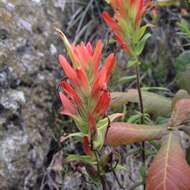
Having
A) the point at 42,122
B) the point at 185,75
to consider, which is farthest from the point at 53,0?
the point at 185,75

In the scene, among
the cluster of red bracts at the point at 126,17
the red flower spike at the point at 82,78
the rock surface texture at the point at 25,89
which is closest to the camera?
the red flower spike at the point at 82,78

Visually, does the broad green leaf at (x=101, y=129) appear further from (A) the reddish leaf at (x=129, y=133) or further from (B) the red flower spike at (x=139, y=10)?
(B) the red flower spike at (x=139, y=10)

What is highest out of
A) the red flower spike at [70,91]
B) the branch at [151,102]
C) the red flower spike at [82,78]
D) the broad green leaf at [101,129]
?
the red flower spike at [82,78]

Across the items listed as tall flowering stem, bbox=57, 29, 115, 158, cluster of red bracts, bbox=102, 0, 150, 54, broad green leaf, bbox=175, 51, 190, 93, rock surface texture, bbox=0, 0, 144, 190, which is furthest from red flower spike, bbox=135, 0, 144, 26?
rock surface texture, bbox=0, 0, 144, 190

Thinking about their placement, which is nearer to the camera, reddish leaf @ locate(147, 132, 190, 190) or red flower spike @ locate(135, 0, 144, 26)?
reddish leaf @ locate(147, 132, 190, 190)

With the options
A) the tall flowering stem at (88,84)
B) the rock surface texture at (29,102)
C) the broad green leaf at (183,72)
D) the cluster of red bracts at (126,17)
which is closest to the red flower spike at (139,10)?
the cluster of red bracts at (126,17)

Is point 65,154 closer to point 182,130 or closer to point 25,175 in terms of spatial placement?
point 25,175

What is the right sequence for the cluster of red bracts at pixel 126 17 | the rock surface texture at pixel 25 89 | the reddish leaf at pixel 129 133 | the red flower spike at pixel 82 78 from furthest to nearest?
the rock surface texture at pixel 25 89, the cluster of red bracts at pixel 126 17, the reddish leaf at pixel 129 133, the red flower spike at pixel 82 78

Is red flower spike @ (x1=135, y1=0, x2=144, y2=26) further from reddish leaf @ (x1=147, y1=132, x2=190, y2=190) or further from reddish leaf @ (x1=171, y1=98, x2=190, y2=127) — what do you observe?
reddish leaf @ (x1=147, y1=132, x2=190, y2=190)

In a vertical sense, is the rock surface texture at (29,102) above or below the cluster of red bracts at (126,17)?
below
